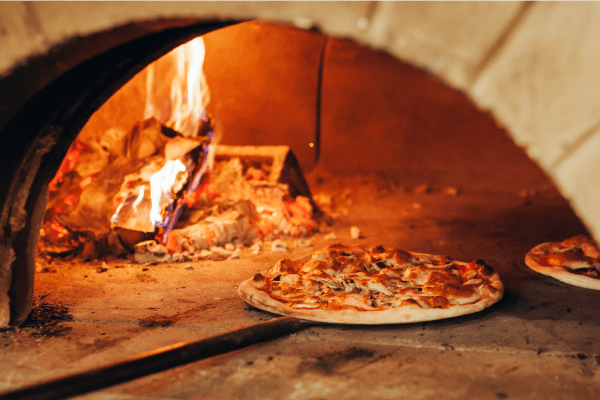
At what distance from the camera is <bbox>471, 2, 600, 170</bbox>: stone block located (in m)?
1.31

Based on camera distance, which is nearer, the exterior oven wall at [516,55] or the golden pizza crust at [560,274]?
the exterior oven wall at [516,55]

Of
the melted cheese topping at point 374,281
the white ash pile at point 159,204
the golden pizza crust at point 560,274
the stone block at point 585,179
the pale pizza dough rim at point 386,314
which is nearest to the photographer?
the stone block at point 585,179

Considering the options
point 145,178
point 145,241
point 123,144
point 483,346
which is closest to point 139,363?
point 483,346

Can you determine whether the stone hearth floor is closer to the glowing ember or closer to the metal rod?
the metal rod

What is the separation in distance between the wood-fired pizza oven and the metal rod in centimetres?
10

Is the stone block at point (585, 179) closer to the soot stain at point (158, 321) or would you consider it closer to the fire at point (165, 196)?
the soot stain at point (158, 321)

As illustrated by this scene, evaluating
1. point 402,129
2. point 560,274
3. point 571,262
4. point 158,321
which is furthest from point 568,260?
point 402,129

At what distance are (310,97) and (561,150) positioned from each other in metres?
6.18

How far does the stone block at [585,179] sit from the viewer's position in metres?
1.30

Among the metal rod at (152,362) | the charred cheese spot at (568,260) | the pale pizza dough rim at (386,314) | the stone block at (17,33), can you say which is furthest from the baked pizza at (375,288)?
the stone block at (17,33)

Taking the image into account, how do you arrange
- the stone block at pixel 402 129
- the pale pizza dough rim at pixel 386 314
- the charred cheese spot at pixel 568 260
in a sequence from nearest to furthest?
1. the pale pizza dough rim at pixel 386 314
2. the charred cheese spot at pixel 568 260
3. the stone block at pixel 402 129

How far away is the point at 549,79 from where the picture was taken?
133cm

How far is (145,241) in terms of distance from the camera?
4.07 meters

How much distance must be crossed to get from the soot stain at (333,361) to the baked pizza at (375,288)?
0.60ft
